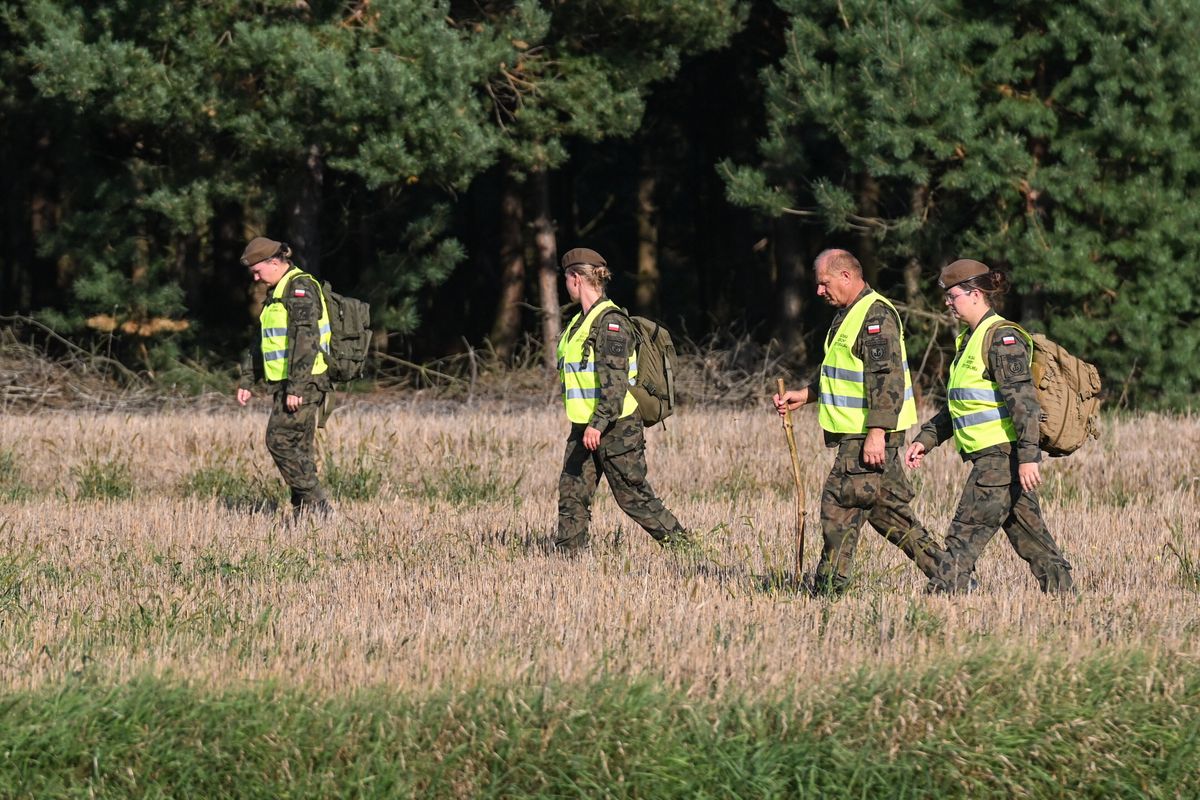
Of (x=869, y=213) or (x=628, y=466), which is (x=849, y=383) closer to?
(x=628, y=466)

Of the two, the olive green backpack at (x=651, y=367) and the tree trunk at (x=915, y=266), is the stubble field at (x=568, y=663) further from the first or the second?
the tree trunk at (x=915, y=266)

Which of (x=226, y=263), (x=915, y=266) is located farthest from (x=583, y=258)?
(x=226, y=263)

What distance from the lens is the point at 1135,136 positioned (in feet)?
56.5

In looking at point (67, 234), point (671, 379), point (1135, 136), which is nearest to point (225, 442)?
point (671, 379)

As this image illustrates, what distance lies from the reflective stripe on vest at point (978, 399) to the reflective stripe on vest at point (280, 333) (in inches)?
170

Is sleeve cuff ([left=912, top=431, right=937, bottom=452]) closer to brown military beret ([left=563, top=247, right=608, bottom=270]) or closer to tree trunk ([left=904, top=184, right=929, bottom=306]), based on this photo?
brown military beret ([left=563, top=247, right=608, bottom=270])

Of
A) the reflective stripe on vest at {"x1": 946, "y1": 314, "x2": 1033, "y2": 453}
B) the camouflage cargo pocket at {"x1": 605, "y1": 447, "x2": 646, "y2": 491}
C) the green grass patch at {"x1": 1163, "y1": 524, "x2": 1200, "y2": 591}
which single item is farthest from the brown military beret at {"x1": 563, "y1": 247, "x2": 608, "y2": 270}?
the green grass patch at {"x1": 1163, "y1": 524, "x2": 1200, "y2": 591}

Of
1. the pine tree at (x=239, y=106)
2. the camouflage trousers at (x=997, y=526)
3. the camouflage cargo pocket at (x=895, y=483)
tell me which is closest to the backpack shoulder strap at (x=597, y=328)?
the camouflage cargo pocket at (x=895, y=483)

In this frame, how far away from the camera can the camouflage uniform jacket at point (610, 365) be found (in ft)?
29.2

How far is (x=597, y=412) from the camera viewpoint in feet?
29.3

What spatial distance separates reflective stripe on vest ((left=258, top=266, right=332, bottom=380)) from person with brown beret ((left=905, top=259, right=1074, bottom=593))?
4.20 metres

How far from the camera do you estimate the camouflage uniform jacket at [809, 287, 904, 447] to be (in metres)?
7.75

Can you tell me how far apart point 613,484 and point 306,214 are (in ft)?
39.0

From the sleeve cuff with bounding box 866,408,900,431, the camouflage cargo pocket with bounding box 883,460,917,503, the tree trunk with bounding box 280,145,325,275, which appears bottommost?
the camouflage cargo pocket with bounding box 883,460,917,503
